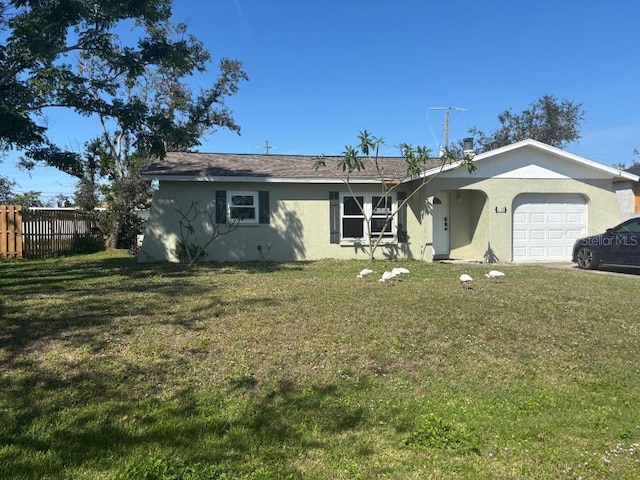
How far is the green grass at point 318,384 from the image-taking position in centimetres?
340

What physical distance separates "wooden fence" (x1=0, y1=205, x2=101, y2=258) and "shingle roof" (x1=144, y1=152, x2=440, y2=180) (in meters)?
4.82

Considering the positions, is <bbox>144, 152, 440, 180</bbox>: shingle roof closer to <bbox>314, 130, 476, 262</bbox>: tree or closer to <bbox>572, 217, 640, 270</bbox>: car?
<bbox>314, 130, 476, 262</bbox>: tree

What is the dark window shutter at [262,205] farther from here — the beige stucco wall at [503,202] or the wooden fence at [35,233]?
the wooden fence at [35,233]

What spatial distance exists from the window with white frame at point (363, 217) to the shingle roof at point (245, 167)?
0.73m

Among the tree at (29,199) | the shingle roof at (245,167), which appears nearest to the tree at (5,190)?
the tree at (29,199)

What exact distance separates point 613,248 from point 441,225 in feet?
16.8

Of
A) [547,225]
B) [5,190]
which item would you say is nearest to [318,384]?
[547,225]

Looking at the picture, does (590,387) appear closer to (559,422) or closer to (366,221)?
(559,422)

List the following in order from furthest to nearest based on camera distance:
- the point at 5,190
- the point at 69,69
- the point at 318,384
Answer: the point at 5,190 → the point at 69,69 → the point at 318,384

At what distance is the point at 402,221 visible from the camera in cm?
1525

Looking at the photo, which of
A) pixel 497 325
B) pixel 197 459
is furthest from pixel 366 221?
pixel 197 459

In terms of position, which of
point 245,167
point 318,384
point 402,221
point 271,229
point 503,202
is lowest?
point 318,384

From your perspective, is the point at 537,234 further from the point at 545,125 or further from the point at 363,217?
the point at 545,125

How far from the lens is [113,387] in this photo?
4.48 metres
